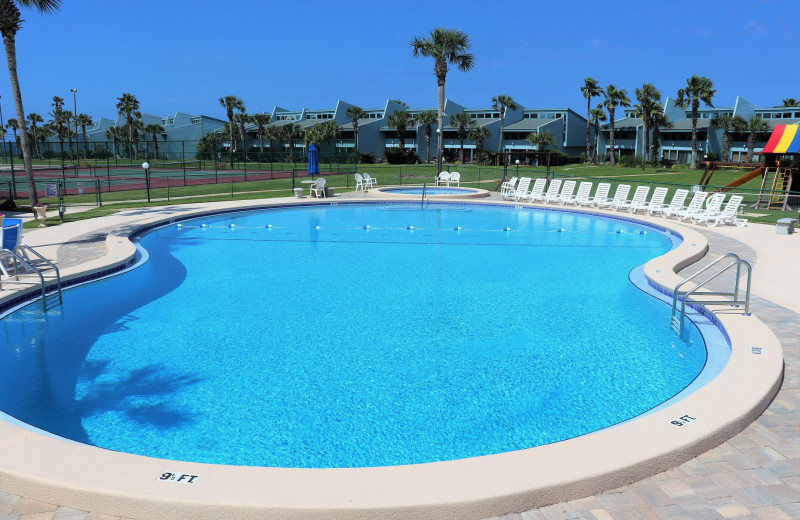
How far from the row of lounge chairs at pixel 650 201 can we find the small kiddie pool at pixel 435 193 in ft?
A: 4.28

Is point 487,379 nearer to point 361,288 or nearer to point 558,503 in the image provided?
point 558,503

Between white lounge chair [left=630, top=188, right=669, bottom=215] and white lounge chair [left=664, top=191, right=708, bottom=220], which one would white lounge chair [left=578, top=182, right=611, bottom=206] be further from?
white lounge chair [left=664, top=191, right=708, bottom=220]

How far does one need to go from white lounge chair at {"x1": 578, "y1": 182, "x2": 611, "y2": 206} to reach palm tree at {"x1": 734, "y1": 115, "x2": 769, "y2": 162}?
43744mm

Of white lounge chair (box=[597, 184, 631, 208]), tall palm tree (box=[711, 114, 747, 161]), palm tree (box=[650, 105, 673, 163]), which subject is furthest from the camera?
palm tree (box=[650, 105, 673, 163])

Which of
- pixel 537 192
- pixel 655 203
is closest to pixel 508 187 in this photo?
pixel 537 192

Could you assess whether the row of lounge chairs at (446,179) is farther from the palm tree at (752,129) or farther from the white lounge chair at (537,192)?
the palm tree at (752,129)

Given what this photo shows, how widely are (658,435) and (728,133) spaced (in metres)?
63.1

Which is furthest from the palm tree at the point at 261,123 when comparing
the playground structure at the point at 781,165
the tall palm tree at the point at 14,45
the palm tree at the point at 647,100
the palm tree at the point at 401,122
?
the playground structure at the point at 781,165

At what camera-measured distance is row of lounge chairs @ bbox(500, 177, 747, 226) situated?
1600 centimetres

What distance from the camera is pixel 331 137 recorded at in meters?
62.9

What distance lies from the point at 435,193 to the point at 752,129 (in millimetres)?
44695

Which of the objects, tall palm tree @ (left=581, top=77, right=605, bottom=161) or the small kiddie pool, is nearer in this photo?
the small kiddie pool

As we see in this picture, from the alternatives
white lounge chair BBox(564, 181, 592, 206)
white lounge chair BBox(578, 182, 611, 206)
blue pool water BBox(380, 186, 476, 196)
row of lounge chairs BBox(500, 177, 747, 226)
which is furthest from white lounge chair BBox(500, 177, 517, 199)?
white lounge chair BBox(578, 182, 611, 206)

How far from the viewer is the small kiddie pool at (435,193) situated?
2322 centimetres
